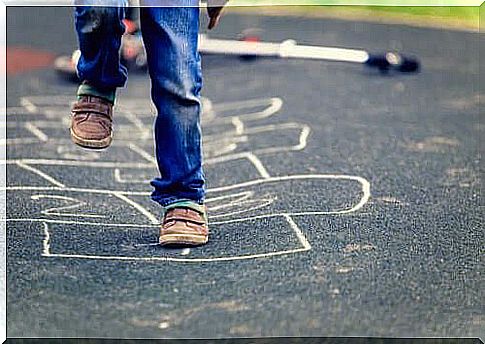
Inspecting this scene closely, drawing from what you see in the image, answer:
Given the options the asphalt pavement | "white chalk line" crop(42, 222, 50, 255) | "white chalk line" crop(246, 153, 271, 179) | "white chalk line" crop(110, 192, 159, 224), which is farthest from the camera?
"white chalk line" crop(246, 153, 271, 179)

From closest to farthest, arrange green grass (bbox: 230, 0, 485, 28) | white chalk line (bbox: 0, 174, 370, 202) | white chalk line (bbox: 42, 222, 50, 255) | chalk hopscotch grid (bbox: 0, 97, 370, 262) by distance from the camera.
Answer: white chalk line (bbox: 42, 222, 50, 255) → chalk hopscotch grid (bbox: 0, 97, 370, 262) → white chalk line (bbox: 0, 174, 370, 202) → green grass (bbox: 230, 0, 485, 28)

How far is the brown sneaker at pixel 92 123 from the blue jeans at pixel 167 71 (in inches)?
1.8

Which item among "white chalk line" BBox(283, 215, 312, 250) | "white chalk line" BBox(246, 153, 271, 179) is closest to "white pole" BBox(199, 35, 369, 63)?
"white chalk line" BBox(246, 153, 271, 179)

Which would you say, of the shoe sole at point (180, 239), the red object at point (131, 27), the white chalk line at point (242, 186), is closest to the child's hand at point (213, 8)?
the shoe sole at point (180, 239)

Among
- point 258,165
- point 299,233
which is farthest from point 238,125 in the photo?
point 299,233

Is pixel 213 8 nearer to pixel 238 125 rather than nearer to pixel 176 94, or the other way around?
pixel 176 94

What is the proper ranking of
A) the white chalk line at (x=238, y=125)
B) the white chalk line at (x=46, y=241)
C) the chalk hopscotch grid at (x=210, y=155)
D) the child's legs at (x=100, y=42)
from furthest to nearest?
the white chalk line at (x=238, y=125)
the chalk hopscotch grid at (x=210, y=155)
the white chalk line at (x=46, y=241)
the child's legs at (x=100, y=42)

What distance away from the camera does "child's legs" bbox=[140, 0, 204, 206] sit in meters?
2.43

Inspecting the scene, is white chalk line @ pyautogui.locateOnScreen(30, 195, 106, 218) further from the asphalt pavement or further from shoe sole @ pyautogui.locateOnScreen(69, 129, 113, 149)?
shoe sole @ pyautogui.locateOnScreen(69, 129, 113, 149)

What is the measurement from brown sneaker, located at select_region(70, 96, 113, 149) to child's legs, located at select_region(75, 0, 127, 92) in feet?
0.14

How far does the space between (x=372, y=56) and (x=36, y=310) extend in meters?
3.15

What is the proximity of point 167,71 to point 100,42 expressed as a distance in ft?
0.57

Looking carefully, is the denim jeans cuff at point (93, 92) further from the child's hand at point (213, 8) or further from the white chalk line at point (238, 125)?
the white chalk line at point (238, 125)

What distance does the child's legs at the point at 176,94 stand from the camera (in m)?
2.43
